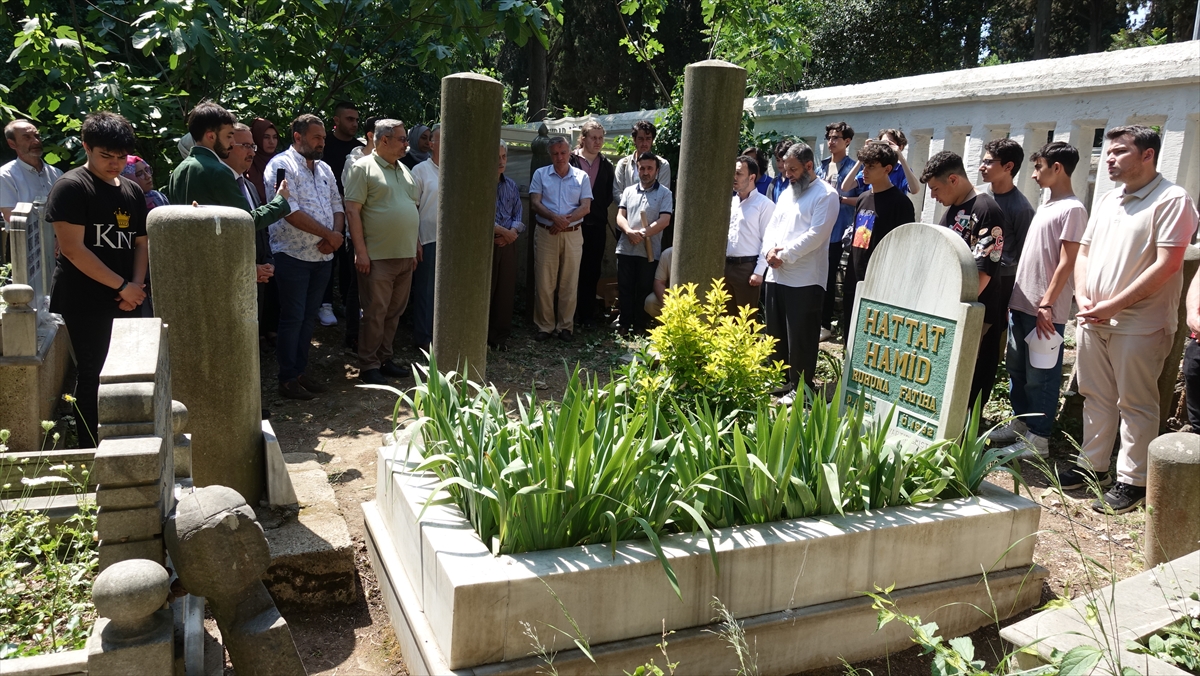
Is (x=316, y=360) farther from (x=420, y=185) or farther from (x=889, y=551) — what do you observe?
(x=889, y=551)

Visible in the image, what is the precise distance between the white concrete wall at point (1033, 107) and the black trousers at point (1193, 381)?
3.63 ft

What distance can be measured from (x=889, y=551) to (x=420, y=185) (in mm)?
4969

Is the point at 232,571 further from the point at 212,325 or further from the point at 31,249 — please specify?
the point at 31,249

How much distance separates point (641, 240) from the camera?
26.7 feet

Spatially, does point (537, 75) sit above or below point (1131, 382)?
above

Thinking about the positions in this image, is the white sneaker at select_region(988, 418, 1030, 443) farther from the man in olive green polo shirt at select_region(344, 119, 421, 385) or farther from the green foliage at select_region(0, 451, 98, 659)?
the green foliage at select_region(0, 451, 98, 659)

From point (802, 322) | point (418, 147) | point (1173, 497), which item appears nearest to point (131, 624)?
point (1173, 497)

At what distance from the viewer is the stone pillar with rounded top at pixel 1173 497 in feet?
11.4

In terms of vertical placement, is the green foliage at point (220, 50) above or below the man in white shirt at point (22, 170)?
above

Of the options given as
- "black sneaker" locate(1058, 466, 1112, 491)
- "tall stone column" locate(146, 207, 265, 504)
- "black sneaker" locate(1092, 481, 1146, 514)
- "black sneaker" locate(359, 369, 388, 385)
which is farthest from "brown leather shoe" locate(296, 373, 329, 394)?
"black sneaker" locate(1092, 481, 1146, 514)

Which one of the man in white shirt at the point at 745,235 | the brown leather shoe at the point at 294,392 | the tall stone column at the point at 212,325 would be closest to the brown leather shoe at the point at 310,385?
the brown leather shoe at the point at 294,392

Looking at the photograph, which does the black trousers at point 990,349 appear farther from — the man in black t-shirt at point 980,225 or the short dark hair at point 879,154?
the short dark hair at point 879,154

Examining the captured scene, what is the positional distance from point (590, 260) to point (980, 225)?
13.4 feet

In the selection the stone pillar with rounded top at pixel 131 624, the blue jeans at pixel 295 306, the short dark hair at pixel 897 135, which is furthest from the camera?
the short dark hair at pixel 897 135
